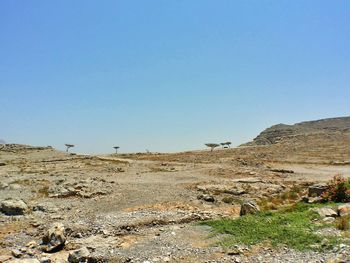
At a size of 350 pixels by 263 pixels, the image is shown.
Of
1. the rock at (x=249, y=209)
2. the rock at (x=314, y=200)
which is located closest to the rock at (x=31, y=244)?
the rock at (x=249, y=209)

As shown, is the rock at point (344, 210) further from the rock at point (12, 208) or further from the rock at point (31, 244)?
the rock at point (12, 208)

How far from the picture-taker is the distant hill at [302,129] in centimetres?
8374

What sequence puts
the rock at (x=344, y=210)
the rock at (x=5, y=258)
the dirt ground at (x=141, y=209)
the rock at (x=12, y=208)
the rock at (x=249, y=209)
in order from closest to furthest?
the rock at (x=5, y=258) → the dirt ground at (x=141, y=209) → the rock at (x=344, y=210) → the rock at (x=249, y=209) → the rock at (x=12, y=208)

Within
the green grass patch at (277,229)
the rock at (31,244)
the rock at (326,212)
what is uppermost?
the rock at (326,212)

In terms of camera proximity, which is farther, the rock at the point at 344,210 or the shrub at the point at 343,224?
the rock at the point at 344,210

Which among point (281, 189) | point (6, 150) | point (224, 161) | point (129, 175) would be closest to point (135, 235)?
point (281, 189)

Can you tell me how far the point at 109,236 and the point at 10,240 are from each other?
4084 millimetres

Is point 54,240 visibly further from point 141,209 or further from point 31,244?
point 141,209

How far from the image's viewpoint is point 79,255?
1269 centimetres

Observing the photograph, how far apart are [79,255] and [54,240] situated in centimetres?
211

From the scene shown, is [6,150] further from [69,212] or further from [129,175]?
[69,212]

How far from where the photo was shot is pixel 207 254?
12266 mm

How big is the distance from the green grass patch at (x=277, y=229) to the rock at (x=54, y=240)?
5655mm

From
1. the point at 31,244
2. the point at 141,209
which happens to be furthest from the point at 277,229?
the point at 31,244
